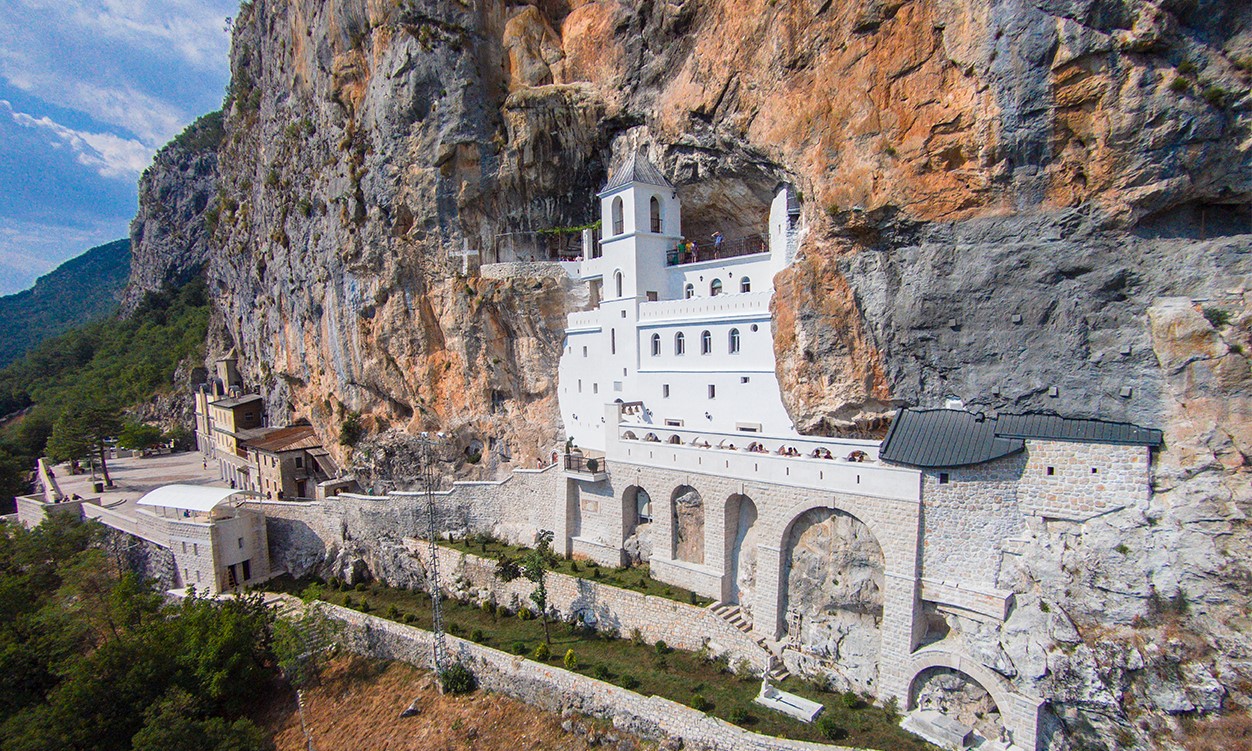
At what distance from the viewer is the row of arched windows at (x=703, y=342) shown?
25703 millimetres

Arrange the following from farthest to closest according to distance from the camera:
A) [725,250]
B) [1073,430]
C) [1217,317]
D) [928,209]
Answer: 1. [725,250]
2. [928,209]
3. [1073,430]
4. [1217,317]

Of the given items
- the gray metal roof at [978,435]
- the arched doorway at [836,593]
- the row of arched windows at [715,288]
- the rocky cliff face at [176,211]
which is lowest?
the arched doorway at [836,593]

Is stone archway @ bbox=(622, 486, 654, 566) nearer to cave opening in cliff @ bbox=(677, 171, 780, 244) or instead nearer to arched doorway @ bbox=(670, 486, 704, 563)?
arched doorway @ bbox=(670, 486, 704, 563)

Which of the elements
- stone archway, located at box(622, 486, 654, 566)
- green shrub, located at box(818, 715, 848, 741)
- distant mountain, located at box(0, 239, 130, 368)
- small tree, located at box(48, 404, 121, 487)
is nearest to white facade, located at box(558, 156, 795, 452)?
stone archway, located at box(622, 486, 654, 566)

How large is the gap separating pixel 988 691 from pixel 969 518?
4618 mm

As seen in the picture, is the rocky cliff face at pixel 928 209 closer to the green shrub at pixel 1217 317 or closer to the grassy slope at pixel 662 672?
the green shrub at pixel 1217 317

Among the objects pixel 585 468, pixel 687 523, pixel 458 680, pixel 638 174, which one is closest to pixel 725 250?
pixel 638 174

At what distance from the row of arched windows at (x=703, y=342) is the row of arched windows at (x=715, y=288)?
210cm

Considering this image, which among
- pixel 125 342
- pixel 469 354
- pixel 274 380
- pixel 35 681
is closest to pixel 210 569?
pixel 35 681

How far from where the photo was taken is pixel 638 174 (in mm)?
29328

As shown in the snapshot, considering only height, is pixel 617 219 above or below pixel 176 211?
below

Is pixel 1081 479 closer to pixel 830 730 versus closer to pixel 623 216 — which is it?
pixel 830 730

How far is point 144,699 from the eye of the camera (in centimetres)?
2256

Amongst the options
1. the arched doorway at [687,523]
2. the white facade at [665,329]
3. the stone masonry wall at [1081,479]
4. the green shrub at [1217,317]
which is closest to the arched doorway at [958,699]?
the stone masonry wall at [1081,479]
